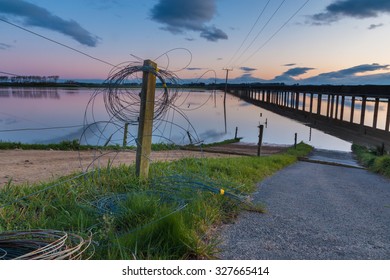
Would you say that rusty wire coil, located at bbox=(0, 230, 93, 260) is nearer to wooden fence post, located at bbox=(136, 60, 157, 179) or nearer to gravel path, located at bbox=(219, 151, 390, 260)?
gravel path, located at bbox=(219, 151, 390, 260)

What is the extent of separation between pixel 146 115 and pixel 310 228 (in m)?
2.64

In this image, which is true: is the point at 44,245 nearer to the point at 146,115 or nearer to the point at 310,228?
the point at 146,115

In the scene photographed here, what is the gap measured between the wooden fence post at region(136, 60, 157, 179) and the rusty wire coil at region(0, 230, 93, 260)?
190cm

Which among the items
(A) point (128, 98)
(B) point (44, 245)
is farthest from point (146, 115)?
Result: (B) point (44, 245)

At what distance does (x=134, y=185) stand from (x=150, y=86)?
1444 millimetres

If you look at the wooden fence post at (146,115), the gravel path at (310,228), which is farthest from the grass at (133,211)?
the wooden fence post at (146,115)

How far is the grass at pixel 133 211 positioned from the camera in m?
2.58

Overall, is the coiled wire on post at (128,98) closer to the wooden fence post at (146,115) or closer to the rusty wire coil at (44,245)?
the wooden fence post at (146,115)

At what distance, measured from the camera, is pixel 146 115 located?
4.34 metres

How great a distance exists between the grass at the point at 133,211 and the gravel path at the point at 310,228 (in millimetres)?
280

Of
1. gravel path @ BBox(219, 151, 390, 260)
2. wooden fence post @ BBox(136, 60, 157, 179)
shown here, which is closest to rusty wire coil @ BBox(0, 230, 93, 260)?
gravel path @ BBox(219, 151, 390, 260)

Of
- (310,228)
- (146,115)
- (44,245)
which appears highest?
(146,115)

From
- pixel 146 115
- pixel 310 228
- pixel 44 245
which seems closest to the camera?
pixel 44 245
